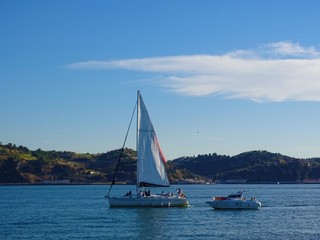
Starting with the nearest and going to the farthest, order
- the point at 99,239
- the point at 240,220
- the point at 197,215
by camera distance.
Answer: the point at 99,239, the point at 240,220, the point at 197,215

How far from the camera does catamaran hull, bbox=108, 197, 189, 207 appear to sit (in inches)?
3671

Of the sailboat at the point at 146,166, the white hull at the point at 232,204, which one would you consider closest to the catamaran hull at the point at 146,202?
the sailboat at the point at 146,166

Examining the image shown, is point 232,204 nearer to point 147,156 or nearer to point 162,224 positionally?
point 147,156

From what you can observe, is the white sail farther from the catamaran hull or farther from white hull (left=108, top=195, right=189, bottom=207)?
the catamaran hull

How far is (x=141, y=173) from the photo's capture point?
93.9 m

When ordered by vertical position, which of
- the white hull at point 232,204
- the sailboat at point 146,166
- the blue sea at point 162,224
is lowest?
the blue sea at point 162,224

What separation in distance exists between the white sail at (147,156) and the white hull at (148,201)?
2020 mm

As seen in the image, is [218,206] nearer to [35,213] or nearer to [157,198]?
[157,198]

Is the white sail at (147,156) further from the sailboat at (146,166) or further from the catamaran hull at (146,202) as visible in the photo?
the catamaran hull at (146,202)

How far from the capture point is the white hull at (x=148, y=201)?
93250 millimetres

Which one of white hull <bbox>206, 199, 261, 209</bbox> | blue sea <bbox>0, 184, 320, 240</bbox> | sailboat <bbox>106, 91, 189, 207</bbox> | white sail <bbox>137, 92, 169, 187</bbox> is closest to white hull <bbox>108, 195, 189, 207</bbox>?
sailboat <bbox>106, 91, 189, 207</bbox>

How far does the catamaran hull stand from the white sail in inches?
84.8

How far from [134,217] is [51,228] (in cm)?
1453

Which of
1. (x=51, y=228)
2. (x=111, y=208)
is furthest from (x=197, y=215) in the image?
(x=51, y=228)
